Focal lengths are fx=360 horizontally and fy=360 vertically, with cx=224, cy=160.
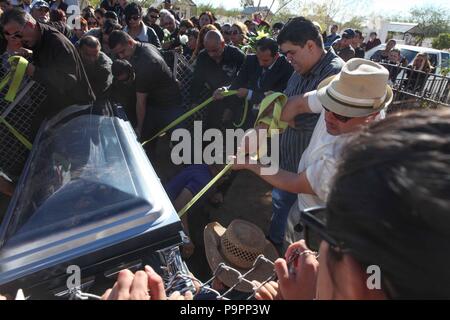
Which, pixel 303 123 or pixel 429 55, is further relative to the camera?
pixel 429 55

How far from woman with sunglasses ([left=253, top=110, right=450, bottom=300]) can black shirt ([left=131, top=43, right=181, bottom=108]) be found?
11.7ft

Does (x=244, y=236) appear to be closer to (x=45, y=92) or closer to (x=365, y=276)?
(x=365, y=276)

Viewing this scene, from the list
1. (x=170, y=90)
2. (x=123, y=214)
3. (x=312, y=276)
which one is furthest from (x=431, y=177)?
(x=170, y=90)

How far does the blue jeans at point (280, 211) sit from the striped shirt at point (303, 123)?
233 millimetres

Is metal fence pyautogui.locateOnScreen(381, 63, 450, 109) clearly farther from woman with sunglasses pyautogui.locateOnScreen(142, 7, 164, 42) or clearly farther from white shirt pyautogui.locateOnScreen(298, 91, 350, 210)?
white shirt pyautogui.locateOnScreen(298, 91, 350, 210)

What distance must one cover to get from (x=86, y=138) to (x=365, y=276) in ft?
5.78

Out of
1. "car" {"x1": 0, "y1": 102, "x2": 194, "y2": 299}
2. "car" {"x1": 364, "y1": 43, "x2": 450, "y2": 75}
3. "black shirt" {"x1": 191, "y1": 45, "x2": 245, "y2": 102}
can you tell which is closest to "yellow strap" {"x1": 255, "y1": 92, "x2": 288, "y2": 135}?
"car" {"x1": 0, "y1": 102, "x2": 194, "y2": 299}

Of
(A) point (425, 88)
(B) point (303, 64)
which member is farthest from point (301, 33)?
(A) point (425, 88)

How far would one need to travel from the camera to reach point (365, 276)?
2.19 ft

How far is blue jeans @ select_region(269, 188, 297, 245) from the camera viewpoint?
2.92 m

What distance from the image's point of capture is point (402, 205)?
58cm

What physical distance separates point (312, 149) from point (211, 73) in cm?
286

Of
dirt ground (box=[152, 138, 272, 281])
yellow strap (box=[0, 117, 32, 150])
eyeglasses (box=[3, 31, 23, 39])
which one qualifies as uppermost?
eyeglasses (box=[3, 31, 23, 39])

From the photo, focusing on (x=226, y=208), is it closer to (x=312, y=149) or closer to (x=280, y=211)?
(x=280, y=211)
